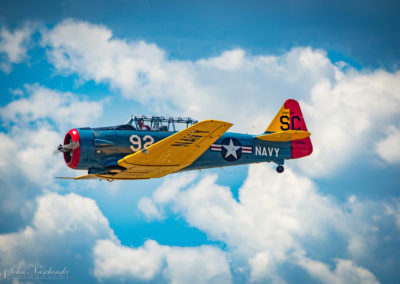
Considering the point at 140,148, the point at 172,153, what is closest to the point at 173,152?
the point at 172,153

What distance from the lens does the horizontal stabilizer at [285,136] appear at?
77.6 feet

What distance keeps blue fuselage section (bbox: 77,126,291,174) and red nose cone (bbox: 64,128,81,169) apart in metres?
0.12

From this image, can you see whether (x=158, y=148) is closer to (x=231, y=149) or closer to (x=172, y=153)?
(x=172, y=153)

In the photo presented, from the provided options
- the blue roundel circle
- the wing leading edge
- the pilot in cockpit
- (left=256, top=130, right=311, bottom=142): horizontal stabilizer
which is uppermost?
(left=256, top=130, right=311, bottom=142): horizontal stabilizer

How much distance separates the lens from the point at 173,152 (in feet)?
65.7

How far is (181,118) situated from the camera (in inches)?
876

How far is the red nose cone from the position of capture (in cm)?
2033

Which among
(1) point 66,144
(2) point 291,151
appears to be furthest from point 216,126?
(2) point 291,151

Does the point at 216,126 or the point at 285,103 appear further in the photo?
the point at 285,103

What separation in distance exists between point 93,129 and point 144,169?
2.50 meters

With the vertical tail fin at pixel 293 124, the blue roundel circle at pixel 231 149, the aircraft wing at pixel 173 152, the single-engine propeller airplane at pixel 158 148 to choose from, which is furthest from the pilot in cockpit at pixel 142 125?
the vertical tail fin at pixel 293 124

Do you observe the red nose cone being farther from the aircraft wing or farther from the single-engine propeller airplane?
the aircraft wing

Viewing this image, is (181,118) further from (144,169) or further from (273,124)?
(273,124)

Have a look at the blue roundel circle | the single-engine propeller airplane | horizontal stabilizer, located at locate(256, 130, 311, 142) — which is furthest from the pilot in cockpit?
horizontal stabilizer, located at locate(256, 130, 311, 142)
